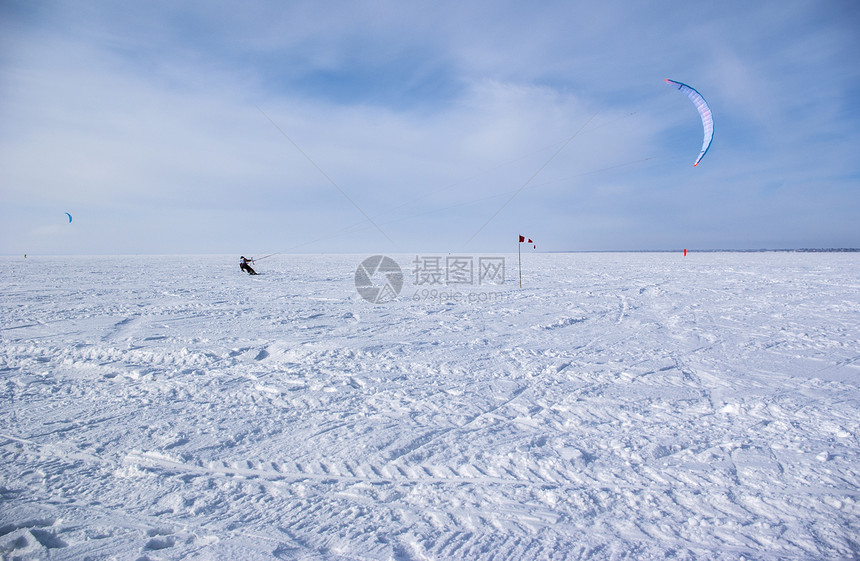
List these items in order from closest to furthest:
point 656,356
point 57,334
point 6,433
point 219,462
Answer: point 219,462, point 6,433, point 656,356, point 57,334

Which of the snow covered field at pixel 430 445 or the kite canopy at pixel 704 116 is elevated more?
the kite canopy at pixel 704 116

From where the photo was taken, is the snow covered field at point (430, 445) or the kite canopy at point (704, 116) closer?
the snow covered field at point (430, 445)

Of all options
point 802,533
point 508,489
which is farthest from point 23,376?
point 802,533

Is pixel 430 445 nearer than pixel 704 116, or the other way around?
pixel 430 445

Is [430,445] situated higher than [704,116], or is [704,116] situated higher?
[704,116]

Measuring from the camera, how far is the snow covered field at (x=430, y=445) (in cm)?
206

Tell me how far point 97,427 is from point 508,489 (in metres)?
3.24

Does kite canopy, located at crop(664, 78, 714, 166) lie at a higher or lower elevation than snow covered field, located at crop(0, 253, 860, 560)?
higher

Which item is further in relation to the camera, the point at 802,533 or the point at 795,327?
the point at 795,327

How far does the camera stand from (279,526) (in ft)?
7.01

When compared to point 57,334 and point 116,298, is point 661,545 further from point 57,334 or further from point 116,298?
point 116,298

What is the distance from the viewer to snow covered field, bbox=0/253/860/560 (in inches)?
81.2

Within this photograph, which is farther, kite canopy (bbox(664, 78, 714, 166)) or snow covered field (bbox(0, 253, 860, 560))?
kite canopy (bbox(664, 78, 714, 166))

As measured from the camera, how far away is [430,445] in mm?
2945
